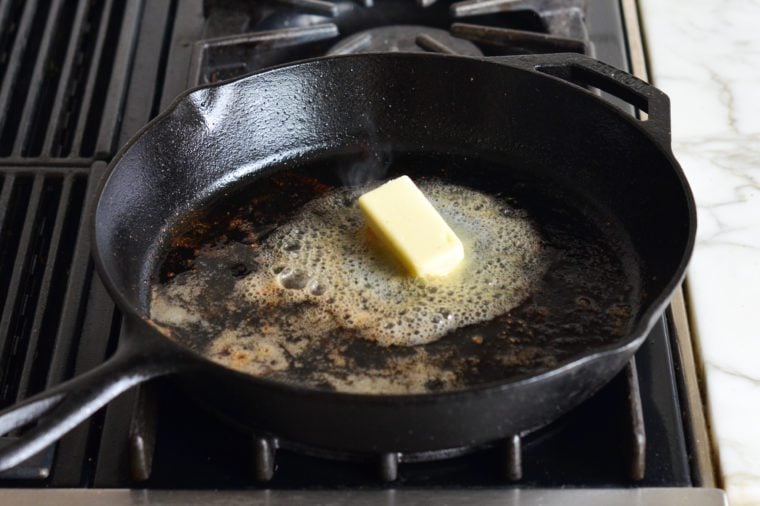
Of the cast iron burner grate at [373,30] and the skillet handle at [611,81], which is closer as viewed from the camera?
the skillet handle at [611,81]

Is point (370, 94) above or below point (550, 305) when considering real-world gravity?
above

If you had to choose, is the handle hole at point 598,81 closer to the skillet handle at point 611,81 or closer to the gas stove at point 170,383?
the skillet handle at point 611,81

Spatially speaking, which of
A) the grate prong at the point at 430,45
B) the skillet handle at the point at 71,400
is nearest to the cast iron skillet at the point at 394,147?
the skillet handle at the point at 71,400

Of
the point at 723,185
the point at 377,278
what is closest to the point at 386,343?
the point at 377,278

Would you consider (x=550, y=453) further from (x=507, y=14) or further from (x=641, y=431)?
(x=507, y=14)

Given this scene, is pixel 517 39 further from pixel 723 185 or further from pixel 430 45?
pixel 723 185

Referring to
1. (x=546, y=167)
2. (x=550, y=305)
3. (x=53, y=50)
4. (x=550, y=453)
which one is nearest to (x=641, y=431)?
(x=550, y=453)

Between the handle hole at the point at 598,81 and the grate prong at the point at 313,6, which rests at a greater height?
the grate prong at the point at 313,6
